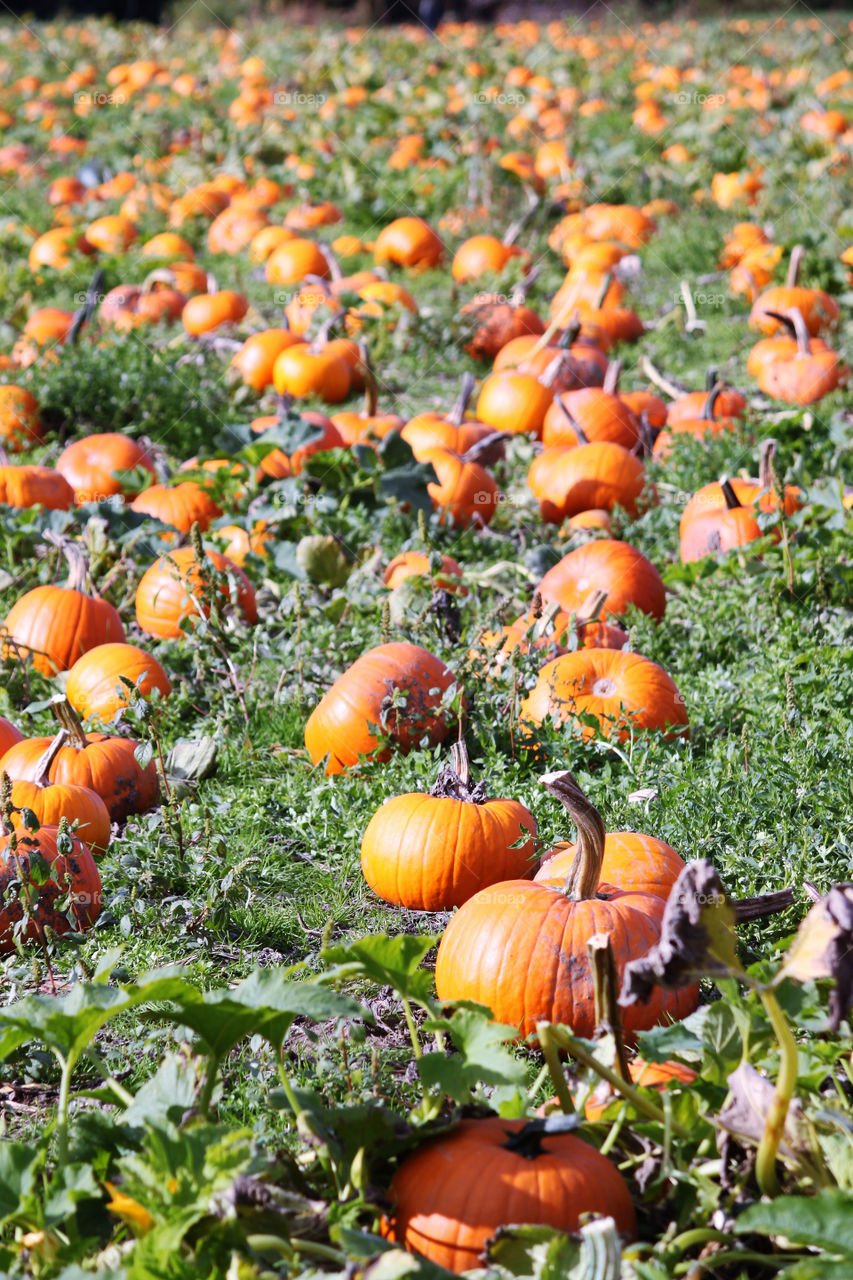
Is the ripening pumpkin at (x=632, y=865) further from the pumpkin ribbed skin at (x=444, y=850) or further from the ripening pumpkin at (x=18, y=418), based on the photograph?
the ripening pumpkin at (x=18, y=418)

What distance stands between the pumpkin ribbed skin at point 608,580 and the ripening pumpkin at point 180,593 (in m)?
1.07

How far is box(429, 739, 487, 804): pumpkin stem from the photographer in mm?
3207

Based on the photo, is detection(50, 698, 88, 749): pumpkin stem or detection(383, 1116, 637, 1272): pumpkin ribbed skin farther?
detection(50, 698, 88, 749): pumpkin stem

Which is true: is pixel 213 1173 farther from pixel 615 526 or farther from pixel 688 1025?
pixel 615 526

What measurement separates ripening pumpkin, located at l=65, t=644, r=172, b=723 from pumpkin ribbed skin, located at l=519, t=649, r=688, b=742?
3.95ft

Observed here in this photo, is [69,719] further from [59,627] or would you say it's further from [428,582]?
[428,582]

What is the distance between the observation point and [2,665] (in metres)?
4.30

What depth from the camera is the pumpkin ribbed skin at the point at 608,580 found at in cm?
435

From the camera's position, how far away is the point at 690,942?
1815 mm

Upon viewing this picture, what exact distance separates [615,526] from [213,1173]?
3.77 metres

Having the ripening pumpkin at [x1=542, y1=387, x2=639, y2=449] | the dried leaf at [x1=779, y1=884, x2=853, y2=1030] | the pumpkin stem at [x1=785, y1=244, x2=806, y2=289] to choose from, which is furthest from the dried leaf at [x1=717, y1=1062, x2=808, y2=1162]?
the pumpkin stem at [x1=785, y1=244, x2=806, y2=289]

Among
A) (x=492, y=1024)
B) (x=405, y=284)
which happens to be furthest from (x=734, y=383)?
(x=492, y=1024)

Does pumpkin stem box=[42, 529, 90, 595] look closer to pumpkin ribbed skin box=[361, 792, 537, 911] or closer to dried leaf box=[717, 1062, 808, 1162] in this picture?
pumpkin ribbed skin box=[361, 792, 537, 911]

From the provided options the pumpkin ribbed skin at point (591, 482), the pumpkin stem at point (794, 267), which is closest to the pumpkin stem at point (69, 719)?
the pumpkin ribbed skin at point (591, 482)
